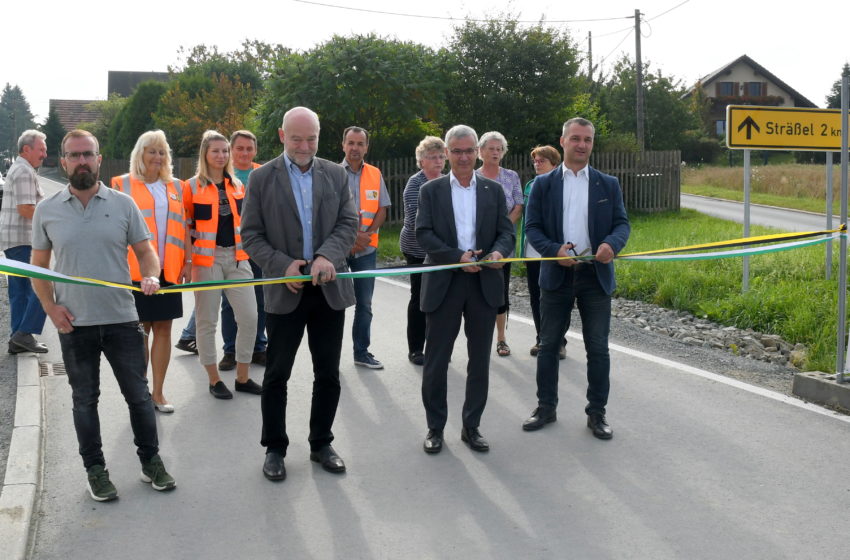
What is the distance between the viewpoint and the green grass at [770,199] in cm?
2977

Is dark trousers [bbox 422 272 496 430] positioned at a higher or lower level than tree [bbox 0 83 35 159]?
Answer: lower

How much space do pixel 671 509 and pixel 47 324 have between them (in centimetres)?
795

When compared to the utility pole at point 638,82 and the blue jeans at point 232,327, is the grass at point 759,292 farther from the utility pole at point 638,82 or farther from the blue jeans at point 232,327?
the utility pole at point 638,82

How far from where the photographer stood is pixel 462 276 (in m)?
5.83

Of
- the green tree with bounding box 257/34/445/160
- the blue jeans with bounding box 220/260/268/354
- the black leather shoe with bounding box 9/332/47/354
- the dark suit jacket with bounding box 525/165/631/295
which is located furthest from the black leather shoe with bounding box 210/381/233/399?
the green tree with bounding box 257/34/445/160

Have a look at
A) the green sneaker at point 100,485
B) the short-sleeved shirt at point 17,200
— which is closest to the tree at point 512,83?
the short-sleeved shirt at point 17,200

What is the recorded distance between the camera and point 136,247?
199 inches

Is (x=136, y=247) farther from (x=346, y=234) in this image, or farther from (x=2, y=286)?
(x=2, y=286)

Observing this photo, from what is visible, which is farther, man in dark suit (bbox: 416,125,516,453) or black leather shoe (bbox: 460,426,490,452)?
man in dark suit (bbox: 416,125,516,453)

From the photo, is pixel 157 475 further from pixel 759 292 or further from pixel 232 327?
pixel 759 292

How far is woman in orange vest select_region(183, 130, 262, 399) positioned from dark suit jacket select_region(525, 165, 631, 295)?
2384 millimetres

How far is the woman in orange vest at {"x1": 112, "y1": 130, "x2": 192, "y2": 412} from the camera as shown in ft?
21.1

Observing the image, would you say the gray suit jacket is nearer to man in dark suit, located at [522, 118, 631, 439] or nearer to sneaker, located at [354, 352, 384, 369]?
man in dark suit, located at [522, 118, 631, 439]

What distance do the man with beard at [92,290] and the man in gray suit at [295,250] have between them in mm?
638
